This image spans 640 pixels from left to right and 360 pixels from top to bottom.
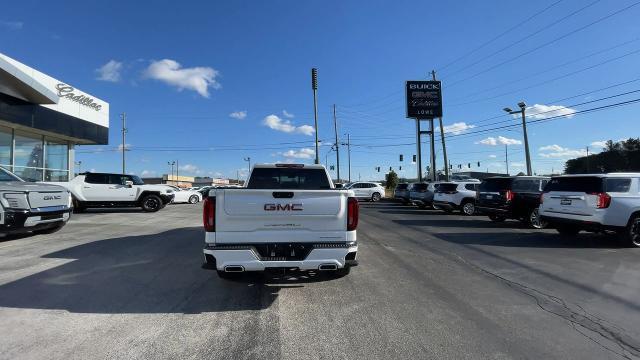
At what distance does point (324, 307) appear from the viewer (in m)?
5.37

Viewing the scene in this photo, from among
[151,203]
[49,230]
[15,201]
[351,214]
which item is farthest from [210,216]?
[151,203]

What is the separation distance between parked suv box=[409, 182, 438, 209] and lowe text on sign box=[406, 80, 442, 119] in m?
16.1

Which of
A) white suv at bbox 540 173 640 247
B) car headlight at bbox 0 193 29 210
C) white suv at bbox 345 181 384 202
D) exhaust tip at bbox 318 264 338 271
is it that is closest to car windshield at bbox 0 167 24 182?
car headlight at bbox 0 193 29 210

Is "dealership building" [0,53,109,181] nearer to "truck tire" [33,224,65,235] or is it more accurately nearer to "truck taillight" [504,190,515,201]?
"truck tire" [33,224,65,235]

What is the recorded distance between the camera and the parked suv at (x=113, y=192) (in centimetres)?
1888

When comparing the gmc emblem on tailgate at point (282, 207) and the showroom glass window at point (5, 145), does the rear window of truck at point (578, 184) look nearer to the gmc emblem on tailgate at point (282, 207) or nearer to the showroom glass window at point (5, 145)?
the gmc emblem on tailgate at point (282, 207)

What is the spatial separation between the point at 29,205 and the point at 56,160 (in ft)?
57.1

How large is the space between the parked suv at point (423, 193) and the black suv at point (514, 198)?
784 centimetres

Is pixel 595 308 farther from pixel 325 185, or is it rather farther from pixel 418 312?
pixel 325 185

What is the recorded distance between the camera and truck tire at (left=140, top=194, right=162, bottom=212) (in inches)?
791

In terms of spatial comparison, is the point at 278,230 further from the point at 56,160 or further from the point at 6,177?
the point at 56,160

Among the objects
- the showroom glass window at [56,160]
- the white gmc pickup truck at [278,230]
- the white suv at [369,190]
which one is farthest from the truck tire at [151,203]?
the white suv at [369,190]

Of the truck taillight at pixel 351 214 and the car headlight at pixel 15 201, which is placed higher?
the car headlight at pixel 15 201

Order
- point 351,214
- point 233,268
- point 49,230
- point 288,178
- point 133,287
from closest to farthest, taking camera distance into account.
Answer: point 233,268 < point 351,214 < point 133,287 < point 288,178 < point 49,230
